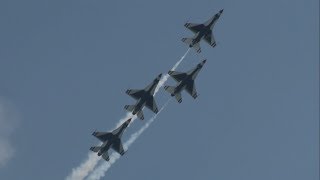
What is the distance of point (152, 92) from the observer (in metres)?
197

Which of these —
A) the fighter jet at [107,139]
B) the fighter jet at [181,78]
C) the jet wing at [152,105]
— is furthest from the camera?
the fighter jet at [181,78]

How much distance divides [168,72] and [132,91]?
12139 millimetres

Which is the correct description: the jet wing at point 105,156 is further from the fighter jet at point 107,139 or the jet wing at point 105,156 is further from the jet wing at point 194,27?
the jet wing at point 194,27

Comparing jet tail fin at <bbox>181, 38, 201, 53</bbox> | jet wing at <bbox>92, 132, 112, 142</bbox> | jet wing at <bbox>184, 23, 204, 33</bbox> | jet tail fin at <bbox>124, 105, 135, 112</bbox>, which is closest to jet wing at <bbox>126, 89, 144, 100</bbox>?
jet tail fin at <bbox>124, 105, 135, 112</bbox>

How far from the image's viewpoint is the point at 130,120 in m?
196

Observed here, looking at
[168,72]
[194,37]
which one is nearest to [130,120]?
[168,72]

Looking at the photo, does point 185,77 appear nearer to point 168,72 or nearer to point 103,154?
point 168,72

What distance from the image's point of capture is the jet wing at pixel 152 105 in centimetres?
19766

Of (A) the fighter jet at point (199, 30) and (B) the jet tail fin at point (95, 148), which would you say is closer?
(B) the jet tail fin at point (95, 148)

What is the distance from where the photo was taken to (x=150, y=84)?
7731 inches

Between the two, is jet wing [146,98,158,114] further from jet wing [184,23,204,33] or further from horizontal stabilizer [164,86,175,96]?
jet wing [184,23,204,33]

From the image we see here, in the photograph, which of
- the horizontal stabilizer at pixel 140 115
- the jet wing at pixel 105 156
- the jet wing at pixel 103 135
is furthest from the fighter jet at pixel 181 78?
the jet wing at pixel 105 156

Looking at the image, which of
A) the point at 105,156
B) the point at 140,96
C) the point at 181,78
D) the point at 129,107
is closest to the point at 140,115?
the point at 129,107

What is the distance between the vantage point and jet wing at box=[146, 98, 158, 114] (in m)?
198
